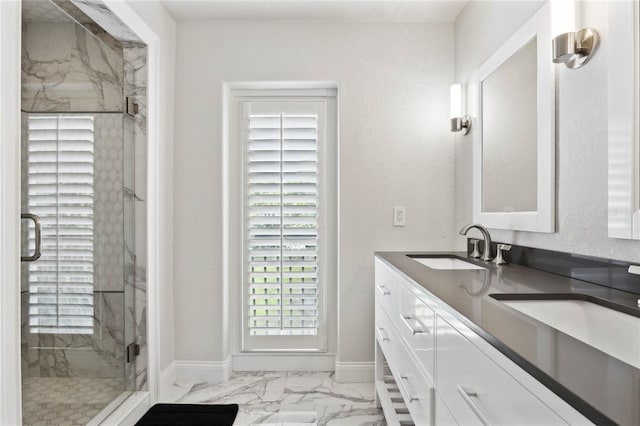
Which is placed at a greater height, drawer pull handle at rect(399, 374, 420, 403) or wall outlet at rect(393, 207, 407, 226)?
wall outlet at rect(393, 207, 407, 226)

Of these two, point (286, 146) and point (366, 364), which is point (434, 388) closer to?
point (366, 364)

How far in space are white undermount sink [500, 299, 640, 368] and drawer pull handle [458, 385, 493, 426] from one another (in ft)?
0.84

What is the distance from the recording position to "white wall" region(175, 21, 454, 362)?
2.68 m

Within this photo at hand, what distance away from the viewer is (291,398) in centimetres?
246

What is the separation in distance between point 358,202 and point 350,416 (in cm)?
125

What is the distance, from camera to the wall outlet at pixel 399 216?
269cm

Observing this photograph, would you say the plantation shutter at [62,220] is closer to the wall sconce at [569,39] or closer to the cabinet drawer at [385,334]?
the cabinet drawer at [385,334]

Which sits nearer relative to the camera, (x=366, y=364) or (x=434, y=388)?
(x=434, y=388)

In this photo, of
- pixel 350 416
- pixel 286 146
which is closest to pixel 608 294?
pixel 350 416

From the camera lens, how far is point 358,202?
2.69 metres

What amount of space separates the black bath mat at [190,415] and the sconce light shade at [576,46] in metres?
2.19

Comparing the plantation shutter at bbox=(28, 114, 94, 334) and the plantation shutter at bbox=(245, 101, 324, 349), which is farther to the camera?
the plantation shutter at bbox=(245, 101, 324, 349)

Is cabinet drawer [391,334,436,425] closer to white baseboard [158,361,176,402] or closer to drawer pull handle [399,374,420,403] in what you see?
drawer pull handle [399,374,420,403]

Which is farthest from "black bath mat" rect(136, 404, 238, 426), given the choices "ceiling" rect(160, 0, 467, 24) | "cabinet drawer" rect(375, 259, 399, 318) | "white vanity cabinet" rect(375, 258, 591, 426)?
"ceiling" rect(160, 0, 467, 24)
